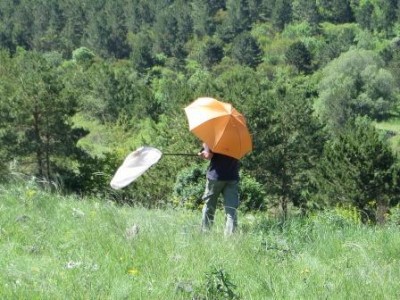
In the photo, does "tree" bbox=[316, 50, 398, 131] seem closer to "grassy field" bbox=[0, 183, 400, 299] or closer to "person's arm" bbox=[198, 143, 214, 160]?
"person's arm" bbox=[198, 143, 214, 160]

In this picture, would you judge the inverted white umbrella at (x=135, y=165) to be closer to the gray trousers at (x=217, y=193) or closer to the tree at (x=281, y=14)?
the gray trousers at (x=217, y=193)

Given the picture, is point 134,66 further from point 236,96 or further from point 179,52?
point 236,96

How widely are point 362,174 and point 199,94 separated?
18.0 metres

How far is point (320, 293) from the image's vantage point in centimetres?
352

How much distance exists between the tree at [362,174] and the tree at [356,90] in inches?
1506

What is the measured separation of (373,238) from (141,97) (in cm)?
5986

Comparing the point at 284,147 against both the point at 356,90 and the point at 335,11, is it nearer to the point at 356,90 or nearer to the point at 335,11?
the point at 356,90

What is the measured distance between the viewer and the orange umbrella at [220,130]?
578cm

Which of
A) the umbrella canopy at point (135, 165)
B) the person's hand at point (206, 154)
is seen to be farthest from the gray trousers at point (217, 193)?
the umbrella canopy at point (135, 165)

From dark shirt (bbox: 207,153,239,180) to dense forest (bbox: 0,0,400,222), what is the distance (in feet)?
3.62

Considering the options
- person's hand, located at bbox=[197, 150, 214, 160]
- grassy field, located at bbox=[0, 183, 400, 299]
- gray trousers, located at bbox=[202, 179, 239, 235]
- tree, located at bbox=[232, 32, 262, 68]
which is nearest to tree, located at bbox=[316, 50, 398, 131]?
tree, located at bbox=[232, 32, 262, 68]

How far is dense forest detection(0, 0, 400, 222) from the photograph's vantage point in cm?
3180

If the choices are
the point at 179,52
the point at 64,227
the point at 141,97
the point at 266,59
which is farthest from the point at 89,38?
the point at 64,227

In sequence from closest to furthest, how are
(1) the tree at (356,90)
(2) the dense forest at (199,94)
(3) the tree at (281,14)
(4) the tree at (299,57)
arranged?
(2) the dense forest at (199,94), (1) the tree at (356,90), (4) the tree at (299,57), (3) the tree at (281,14)
